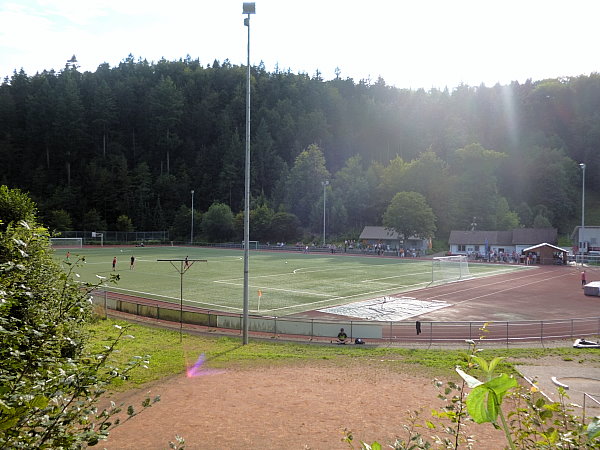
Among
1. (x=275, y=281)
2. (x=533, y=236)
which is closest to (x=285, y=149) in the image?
(x=533, y=236)

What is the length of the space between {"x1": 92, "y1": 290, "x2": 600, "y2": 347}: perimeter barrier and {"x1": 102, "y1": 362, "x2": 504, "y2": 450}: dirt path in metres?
5.60

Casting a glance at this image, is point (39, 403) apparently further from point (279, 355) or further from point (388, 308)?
point (388, 308)

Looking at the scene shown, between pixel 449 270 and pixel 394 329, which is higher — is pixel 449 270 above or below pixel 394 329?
above

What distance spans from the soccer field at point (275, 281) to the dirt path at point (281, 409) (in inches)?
465

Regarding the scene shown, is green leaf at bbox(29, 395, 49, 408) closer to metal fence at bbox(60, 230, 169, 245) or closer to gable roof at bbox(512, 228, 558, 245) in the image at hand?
gable roof at bbox(512, 228, 558, 245)

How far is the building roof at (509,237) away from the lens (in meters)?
73.0

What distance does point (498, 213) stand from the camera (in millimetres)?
93500

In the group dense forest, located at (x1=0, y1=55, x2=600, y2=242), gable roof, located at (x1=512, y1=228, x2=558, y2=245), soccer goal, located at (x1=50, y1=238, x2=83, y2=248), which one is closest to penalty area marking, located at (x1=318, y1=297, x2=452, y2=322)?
gable roof, located at (x1=512, y1=228, x2=558, y2=245)

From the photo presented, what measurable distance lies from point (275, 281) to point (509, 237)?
49107 millimetres

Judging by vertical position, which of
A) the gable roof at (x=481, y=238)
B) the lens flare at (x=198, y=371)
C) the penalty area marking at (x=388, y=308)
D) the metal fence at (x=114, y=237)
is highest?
the gable roof at (x=481, y=238)

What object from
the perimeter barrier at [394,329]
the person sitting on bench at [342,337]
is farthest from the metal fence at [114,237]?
the person sitting on bench at [342,337]

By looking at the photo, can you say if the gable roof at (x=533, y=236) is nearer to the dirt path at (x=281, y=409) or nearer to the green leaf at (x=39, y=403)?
the dirt path at (x=281, y=409)

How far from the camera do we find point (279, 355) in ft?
64.4

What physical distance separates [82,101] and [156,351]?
15613 cm
